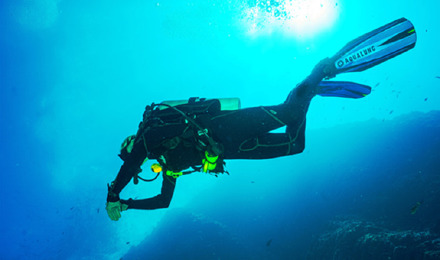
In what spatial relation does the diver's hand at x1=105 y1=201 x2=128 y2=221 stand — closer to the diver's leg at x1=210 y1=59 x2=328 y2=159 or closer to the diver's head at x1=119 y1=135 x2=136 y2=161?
the diver's head at x1=119 y1=135 x2=136 y2=161

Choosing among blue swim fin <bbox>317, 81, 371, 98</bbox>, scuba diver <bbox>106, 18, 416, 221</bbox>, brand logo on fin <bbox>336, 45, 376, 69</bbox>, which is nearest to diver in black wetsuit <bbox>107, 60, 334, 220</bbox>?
scuba diver <bbox>106, 18, 416, 221</bbox>

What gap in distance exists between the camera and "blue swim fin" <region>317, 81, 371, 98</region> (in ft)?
15.8

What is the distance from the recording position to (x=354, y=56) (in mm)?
4688

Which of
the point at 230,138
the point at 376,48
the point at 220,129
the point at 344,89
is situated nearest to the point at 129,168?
the point at 220,129

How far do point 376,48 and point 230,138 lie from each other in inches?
147

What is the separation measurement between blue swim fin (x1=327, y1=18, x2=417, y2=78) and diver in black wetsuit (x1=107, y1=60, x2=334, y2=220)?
0.67 metres

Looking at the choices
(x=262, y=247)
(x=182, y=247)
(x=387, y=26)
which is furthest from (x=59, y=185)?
(x=387, y=26)

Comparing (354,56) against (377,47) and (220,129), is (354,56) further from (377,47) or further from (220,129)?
(220,129)

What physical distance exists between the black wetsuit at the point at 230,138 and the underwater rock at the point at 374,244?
6359 mm

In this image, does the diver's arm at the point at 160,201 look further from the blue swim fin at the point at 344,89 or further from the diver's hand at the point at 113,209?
the blue swim fin at the point at 344,89

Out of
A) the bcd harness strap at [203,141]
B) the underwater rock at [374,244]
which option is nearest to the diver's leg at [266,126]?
the bcd harness strap at [203,141]

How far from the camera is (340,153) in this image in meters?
26.5

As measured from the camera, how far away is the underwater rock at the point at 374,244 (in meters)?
7.05

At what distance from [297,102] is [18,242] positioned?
293 feet
